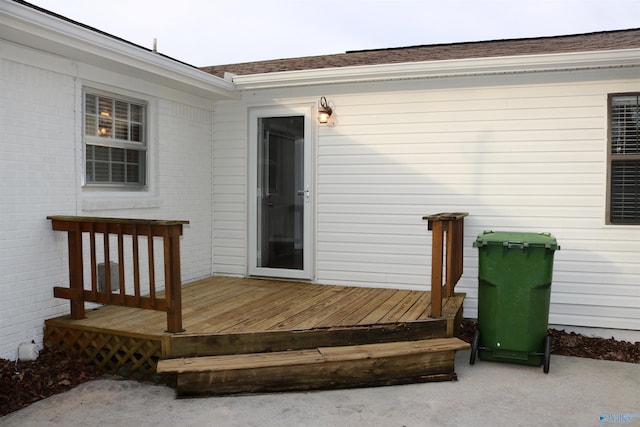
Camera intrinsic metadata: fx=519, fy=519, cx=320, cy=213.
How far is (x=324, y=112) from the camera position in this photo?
226 inches

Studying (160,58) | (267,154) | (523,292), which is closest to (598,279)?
(523,292)

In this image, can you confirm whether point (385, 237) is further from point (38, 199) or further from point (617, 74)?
point (38, 199)

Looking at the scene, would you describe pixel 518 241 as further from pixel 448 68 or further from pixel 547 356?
pixel 448 68

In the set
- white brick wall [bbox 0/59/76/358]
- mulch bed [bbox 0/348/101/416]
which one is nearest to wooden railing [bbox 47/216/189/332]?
white brick wall [bbox 0/59/76/358]

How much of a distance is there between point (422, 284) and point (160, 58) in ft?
11.4

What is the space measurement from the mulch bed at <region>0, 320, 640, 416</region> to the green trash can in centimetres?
67

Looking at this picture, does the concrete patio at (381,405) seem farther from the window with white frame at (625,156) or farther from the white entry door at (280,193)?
the white entry door at (280,193)

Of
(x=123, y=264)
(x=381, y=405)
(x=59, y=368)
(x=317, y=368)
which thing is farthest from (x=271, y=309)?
(x=59, y=368)

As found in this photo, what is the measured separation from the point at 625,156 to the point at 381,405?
3.43 meters

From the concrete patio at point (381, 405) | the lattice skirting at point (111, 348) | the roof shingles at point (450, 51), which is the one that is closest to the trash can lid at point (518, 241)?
the concrete patio at point (381, 405)

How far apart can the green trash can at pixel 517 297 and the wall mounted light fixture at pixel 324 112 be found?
2.30 metres

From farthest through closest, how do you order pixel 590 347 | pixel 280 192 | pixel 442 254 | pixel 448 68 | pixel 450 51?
1. pixel 450 51
2. pixel 280 192
3. pixel 448 68
4. pixel 590 347
5. pixel 442 254

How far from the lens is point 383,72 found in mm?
5297

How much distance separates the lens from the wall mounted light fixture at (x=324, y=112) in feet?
18.8
